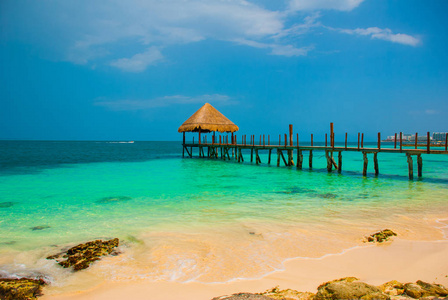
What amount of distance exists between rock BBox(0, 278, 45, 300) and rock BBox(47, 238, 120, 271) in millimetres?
542

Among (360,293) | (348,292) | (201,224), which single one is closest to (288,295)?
(348,292)

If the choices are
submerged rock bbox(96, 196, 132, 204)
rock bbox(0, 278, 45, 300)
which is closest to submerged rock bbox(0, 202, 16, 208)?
submerged rock bbox(96, 196, 132, 204)

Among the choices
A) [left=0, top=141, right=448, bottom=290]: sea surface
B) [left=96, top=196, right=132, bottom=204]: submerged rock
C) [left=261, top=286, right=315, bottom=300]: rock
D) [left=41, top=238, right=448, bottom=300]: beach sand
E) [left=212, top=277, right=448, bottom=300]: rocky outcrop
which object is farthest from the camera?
[left=96, top=196, right=132, bottom=204]: submerged rock

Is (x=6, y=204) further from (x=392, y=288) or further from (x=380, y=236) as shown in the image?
(x=392, y=288)

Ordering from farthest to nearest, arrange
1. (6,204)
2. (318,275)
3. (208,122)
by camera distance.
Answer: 1. (208,122)
2. (6,204)
3. (318,275)

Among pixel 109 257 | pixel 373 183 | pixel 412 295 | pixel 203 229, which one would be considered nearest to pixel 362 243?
pixel 412 295

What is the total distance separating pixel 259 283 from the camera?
3.67m

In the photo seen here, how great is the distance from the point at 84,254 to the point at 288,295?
119 inches

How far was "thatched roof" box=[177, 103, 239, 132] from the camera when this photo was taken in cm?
2588

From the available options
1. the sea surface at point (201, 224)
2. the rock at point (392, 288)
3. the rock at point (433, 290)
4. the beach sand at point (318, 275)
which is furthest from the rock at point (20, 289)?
the rock at point (433, 290)

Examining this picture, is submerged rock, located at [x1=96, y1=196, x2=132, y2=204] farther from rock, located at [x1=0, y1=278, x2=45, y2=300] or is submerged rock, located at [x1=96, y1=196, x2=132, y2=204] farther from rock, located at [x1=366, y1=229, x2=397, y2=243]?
rock, located at [x1=366, y1=229, x2=397, y2=243]

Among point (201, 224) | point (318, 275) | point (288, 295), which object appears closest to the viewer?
point (288, 295)

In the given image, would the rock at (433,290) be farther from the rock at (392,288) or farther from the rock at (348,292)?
the rock at (348,292)

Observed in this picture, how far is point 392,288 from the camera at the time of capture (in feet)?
10.6
